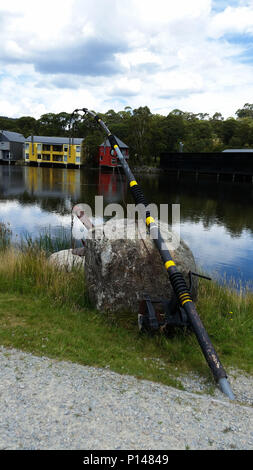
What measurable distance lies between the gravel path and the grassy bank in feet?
1.32

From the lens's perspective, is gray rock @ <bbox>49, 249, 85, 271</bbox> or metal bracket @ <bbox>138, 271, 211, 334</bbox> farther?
gray rock @ <bbox>49, 249, 85, 271</bbox>

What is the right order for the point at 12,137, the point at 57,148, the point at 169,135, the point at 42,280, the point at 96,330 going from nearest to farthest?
the point at 96,330
the point at 42,280
the point at 169,135
the point at 57,148
the point at 12,137

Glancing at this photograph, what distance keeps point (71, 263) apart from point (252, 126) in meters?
79.2

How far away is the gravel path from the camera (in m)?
3.92

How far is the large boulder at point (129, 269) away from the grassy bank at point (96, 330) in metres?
0.37

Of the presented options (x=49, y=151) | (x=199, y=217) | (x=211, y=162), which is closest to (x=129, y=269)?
(x=199, y=217)

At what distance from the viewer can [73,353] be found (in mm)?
5930

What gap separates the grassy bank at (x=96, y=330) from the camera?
5.91m

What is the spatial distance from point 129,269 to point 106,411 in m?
3.06

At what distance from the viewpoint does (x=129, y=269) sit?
707 cm

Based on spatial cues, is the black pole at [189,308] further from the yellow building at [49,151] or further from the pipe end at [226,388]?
the yellow building at [49,151]

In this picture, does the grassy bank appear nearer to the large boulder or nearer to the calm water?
the large boulder

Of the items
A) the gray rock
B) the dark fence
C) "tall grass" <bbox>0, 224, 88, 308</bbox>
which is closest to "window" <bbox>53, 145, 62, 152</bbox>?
the dark fence

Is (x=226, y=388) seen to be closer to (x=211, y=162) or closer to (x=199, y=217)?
(x=199, y=217)
